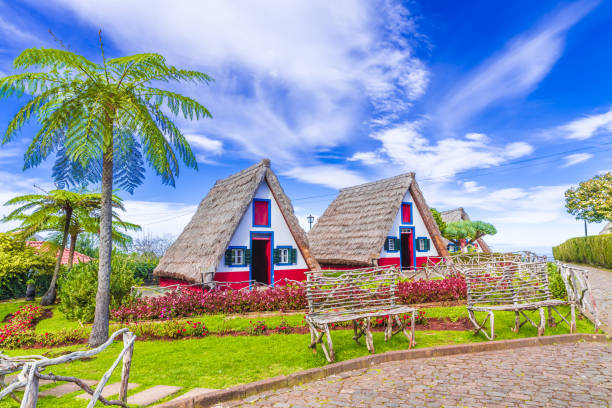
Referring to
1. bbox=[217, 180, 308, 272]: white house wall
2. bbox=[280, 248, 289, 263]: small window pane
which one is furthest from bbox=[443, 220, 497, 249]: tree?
bbox=[280, 248, 289, 263]: small window pane

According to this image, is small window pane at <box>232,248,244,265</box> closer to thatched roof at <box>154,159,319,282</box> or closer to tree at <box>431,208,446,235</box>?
thatched roof at <box>154,159,319,282</box>

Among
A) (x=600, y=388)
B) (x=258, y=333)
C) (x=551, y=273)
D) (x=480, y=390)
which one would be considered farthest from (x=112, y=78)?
(x=551, y=273)

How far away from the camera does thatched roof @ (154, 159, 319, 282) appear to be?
13.6 m

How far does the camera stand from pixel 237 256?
14570 millimetres

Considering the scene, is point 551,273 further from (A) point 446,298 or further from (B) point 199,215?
(B) point 199,215

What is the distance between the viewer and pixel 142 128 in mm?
9258

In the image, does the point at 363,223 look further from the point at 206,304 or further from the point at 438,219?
the point at 206,304

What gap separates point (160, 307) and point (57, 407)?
6.13 meters

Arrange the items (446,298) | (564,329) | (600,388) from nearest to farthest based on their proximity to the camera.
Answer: (600,388) → (564,329) → (446,298)

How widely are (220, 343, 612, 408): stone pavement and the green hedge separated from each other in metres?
23.2

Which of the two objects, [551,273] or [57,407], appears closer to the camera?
[57,407]

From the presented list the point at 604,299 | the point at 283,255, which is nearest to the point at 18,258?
the point at 283,255

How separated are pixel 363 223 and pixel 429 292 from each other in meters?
9.45

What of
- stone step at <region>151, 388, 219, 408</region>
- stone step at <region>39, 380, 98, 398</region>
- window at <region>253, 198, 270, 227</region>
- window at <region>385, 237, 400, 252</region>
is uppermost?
window at <region>253, 198, 270, 227</region>
